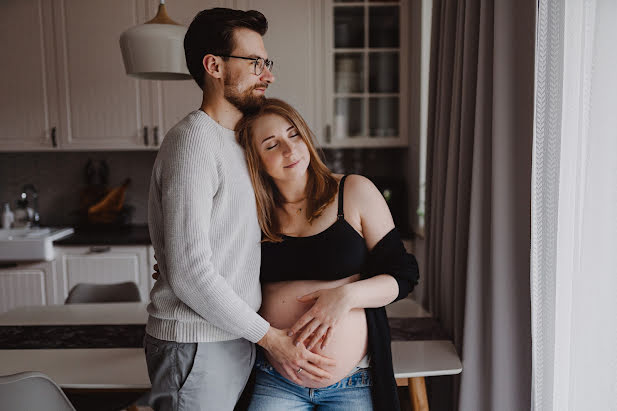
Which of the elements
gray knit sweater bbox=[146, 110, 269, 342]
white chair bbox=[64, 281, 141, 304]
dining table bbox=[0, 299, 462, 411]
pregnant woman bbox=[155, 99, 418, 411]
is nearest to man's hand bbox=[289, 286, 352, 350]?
pregnant woman bbox=[155, 99, 418, 411]

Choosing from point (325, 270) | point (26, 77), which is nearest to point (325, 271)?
point (325, 270)

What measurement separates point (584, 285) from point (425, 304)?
1003 mm

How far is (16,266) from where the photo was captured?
3.10 metres

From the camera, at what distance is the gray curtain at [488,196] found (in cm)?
134

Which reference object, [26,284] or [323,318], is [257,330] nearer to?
[323,318]

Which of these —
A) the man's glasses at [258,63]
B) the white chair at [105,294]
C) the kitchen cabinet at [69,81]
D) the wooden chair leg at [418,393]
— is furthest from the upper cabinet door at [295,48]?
the wooden chair leg at [418,393]

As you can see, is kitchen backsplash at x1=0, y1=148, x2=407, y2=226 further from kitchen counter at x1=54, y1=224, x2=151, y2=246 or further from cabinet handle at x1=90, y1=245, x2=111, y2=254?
cabinet handle at x1=90, y1=245, x2=111, y2=254

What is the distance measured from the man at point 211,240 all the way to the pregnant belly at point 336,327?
0.16 feet

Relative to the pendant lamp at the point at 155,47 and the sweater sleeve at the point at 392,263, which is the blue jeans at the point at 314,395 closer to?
the sweater sleeve at the point at 392,263

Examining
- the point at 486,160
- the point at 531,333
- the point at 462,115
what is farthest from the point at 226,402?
the point at 462,115

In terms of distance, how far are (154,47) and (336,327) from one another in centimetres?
113

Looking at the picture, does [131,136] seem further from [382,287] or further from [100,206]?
[382,287]

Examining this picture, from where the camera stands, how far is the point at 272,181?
4.59 feet

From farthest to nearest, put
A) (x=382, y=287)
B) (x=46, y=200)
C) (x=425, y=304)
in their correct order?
(x=46, y=200)
(x=425, y=304)
(x=382, y=287)
